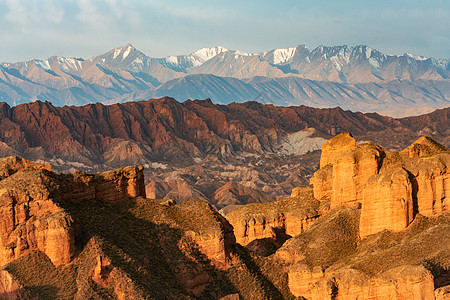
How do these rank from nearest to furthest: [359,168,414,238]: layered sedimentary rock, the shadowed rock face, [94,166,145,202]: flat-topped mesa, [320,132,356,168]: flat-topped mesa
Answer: the shadowed rock face
[359,168,414,238]: layered sedimentary rock
[94,166,145,202]: flat-topped mesa
[320,132,356,168]: flat-topped mesa

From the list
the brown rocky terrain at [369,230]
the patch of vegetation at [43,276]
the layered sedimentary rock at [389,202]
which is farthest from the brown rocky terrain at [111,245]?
the layered sedimentary rock at [389,202]

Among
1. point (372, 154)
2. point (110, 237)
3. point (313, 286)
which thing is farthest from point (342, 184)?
point (110, 237)

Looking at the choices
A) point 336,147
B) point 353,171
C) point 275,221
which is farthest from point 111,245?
point 336,147

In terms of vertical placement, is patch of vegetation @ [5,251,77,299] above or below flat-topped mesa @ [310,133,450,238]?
below

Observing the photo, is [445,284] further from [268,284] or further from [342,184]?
[342,184]

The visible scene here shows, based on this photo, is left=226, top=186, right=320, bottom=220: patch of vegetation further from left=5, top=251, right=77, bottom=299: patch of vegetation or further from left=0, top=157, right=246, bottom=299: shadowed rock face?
left=5, top=251, right=77, bottom=299: patch of vegetation

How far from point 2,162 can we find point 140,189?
13088 mm

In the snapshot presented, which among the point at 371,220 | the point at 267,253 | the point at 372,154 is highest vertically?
the point at 372,154

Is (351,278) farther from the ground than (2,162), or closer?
closer

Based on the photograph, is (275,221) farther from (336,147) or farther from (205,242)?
(205,242)

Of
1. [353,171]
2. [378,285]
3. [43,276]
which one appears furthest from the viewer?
[353,171]

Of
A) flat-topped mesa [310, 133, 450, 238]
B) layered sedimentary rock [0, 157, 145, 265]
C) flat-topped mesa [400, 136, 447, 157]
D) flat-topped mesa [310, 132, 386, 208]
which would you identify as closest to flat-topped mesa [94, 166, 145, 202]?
layered sedimentary rock [0, 157, 145, 265]

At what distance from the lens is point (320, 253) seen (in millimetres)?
66562

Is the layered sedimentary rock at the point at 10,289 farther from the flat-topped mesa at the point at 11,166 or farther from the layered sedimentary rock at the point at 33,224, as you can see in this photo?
the flat-topped mesa at the point at 11,166
